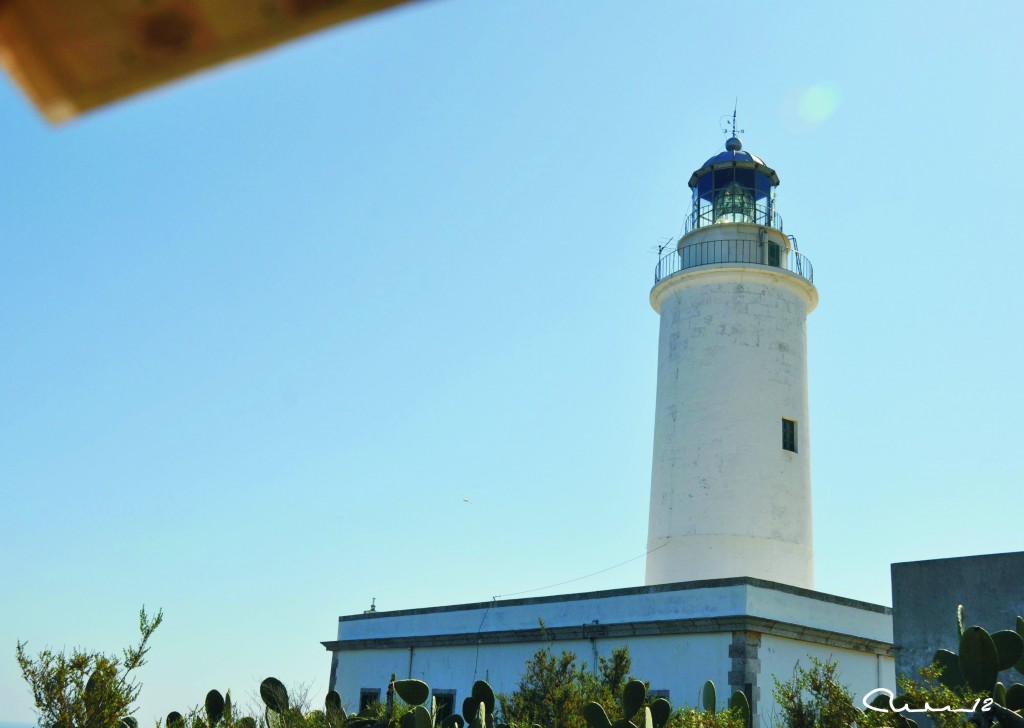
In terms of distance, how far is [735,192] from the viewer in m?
23.2

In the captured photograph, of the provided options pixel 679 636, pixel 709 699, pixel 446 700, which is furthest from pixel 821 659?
pixel 446 700

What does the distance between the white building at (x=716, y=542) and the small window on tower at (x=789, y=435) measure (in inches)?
1.7

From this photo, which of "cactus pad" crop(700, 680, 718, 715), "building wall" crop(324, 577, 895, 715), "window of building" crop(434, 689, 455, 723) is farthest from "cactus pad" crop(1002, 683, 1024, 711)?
"window of building" crop(434, 689, 455, 723)

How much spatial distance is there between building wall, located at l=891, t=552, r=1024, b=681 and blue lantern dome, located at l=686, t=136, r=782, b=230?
1068 cm

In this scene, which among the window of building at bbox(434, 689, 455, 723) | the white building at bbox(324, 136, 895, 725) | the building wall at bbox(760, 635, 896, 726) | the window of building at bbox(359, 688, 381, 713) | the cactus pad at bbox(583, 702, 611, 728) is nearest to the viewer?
the cactus pad at bbox(583, 702, 611, 728)

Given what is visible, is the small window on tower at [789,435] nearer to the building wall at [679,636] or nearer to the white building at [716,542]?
the white building at [716,542]

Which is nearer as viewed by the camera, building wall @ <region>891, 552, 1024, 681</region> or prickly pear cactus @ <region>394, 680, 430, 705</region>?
building wall @ <region>891, 552, 1024, 681</region>

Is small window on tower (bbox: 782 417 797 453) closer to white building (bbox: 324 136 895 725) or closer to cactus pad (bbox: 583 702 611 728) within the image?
white building (bbox: 324 136 895 725)

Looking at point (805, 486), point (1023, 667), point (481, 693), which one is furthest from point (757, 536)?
point (1023, 667)

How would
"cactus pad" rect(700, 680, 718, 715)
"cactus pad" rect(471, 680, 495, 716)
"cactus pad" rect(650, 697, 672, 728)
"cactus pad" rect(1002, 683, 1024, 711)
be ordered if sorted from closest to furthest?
"cactus pad" rect(1002, 683, 1024, 711)
"cactus pad" rect(650, 697, 672, 728)
"cactus pad" rect(700, 680, 718, 715)
"cactus pad" rect(471, 680, 495, 716)

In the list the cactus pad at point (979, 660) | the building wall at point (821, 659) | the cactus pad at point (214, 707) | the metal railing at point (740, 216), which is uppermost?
the metal railing at point (740, 216)

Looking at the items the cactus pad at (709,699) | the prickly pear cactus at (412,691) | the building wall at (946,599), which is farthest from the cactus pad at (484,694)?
the building wall at (946,599)

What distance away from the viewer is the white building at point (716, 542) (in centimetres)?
1648

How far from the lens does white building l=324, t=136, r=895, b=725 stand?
649 inches
